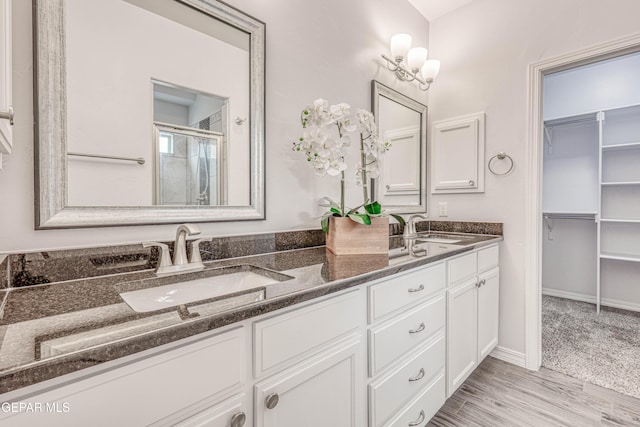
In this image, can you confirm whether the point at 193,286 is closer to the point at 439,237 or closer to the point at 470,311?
the point at 470,311

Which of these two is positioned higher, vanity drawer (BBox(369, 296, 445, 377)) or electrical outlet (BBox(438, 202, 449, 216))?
electrical outlet (BBox(438, 202, 449, 216))

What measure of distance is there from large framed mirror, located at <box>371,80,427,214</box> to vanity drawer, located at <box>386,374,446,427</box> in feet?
3.47

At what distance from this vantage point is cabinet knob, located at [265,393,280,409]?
0.73m

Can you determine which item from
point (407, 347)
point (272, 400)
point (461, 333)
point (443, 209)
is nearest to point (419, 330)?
point (407, 347)

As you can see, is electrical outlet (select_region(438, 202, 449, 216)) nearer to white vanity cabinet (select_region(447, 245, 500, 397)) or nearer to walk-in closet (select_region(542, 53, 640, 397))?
white vanity cabinet (select_region(447, 245, 500, 397))

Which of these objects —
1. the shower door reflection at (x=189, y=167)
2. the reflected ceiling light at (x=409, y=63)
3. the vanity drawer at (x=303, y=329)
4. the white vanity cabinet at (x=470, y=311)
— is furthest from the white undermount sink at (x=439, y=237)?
the shower door reflection at (x=189, y=167)

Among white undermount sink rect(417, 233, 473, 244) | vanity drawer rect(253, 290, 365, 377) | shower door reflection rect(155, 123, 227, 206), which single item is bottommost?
vanity drawer rect(253, 290, 365, 377)

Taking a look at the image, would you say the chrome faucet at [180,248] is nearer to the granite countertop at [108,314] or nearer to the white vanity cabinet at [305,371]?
the granite countertop at [108,314]

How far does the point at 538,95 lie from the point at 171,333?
2.38 metres

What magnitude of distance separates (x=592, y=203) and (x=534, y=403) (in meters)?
2.38

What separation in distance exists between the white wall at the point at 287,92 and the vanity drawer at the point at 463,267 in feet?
2.13

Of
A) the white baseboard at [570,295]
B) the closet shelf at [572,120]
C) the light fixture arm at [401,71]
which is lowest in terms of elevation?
the white baseboard at [570,295]

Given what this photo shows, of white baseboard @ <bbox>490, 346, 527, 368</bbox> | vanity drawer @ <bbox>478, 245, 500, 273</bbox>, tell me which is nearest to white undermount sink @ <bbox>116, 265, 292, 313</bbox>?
vanity drawer @ <bbox>478, 245, 500, 273</bbox>

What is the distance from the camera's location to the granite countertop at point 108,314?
44 cm
